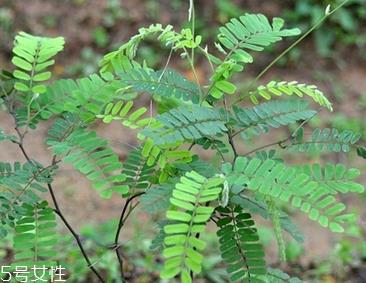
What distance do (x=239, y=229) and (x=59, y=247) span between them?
72.6 inches

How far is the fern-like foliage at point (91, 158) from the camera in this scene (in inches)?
67.2

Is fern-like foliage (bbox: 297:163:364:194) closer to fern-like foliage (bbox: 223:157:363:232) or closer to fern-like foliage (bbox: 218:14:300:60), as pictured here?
fern-like foliage (bbox: 223:157:363:232)

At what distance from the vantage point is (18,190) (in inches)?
69.4

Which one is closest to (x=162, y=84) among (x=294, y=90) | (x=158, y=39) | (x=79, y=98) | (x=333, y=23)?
(x=158, y=39)

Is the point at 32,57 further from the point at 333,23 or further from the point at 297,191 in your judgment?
the point at 333,23

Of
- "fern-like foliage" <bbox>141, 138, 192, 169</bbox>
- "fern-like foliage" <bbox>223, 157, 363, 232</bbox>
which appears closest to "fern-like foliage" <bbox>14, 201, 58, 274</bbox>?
"fern-like foliage" <bbox>141, 138, 192, 169</bbox>

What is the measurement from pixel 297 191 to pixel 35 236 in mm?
667

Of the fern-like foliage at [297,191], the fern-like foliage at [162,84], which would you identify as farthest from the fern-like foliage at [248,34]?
the fern-like foliage at [297,191]

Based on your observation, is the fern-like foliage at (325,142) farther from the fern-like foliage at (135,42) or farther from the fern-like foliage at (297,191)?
the fern-like foliage at (135,42)

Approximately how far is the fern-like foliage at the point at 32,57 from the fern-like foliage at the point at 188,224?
56cm

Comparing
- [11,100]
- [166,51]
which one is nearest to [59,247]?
[11,100]

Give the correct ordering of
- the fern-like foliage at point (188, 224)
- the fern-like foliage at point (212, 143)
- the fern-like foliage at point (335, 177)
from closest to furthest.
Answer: the fern-like foliage at point (188, 224)
the fern-like foliage at point (335, 177)
the fern-like foliage at point (212, 143)

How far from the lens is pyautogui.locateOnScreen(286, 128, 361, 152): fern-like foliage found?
1.83 m

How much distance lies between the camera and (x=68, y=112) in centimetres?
191
